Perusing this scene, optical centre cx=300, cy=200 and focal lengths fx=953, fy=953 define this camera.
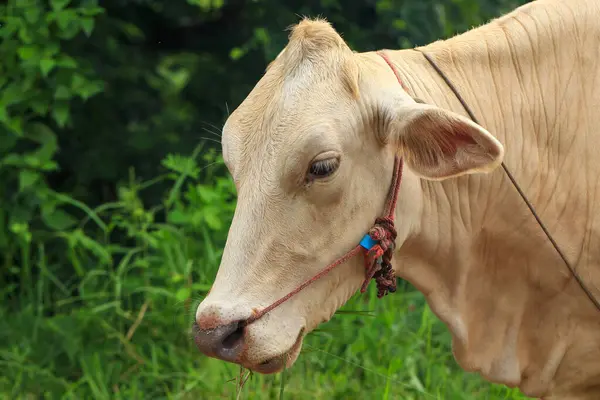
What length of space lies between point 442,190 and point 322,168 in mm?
546

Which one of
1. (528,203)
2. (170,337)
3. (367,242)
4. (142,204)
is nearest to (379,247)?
(367,242)

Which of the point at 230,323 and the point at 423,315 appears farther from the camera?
the point at 423,315

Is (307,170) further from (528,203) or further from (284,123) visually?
(528,203)

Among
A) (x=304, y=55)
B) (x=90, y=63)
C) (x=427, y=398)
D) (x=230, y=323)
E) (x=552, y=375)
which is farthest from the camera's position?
(x=90, y=63)

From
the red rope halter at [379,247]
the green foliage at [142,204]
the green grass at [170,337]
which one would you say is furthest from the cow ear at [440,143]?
the green grass at [170,337]

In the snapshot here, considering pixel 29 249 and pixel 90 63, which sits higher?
pixel 90 63

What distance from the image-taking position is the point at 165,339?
4.81 meters

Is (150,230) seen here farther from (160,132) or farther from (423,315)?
(423,315)

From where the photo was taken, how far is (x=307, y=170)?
2723mm

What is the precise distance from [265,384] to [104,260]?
126 centimetres

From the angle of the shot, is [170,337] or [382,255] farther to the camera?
[170,337]

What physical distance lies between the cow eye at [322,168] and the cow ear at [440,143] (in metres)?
0.20

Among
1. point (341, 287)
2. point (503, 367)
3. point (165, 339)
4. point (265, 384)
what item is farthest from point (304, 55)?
point (165, 339)

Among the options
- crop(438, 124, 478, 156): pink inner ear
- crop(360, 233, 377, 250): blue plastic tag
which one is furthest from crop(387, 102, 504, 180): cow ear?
crop(360, 233, 377, 250): blue plastic tag
